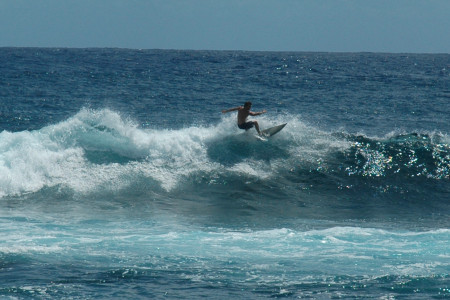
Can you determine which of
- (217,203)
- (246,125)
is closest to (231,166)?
(246,125)

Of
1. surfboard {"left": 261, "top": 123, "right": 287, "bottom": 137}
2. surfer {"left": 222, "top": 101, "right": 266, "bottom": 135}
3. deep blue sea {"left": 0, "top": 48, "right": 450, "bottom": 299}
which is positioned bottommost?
deep blue sea {"left": 0, "top": 48, "right": 450, "bottom": 299}

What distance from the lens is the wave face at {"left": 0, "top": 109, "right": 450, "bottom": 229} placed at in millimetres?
15938

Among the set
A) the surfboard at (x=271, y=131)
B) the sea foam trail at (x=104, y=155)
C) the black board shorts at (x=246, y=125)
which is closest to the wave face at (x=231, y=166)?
the sea foam trail at (x=104, y=155)

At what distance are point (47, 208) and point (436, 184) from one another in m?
10.6

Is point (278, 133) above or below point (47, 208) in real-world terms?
above

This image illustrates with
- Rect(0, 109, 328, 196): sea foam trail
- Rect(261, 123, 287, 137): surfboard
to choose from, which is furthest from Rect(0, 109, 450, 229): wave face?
Rect(261, 123, 287, 137): surfboard

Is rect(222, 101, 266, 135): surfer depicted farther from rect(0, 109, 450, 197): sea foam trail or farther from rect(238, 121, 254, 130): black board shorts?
rect(0, 109, 450, 197): sea foam trail

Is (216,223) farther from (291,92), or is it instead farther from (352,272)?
(291,92)

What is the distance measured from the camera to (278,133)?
19422 millimetres

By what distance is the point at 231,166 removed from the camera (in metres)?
18.0

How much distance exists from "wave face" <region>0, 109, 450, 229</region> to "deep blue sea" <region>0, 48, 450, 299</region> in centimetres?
5

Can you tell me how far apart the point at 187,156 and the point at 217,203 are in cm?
319

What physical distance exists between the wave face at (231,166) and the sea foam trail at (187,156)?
0.10 ft

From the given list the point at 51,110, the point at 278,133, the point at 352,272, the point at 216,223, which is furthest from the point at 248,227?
the point at 51,110
